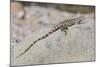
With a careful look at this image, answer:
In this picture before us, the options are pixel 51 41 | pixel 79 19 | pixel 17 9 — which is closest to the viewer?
pixel 17 9

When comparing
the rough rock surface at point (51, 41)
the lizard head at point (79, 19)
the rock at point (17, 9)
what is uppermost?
the rock at point (17, 9)

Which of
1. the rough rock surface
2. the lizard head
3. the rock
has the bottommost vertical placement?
the rough rock surface

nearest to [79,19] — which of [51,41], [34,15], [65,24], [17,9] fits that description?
[65,24]

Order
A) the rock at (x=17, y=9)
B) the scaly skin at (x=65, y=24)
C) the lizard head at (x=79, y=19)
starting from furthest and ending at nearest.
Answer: the lizard head at (x=79, y=19)
the scaly skin at (x=65, y=24)
the rock at (x=17, y=9)

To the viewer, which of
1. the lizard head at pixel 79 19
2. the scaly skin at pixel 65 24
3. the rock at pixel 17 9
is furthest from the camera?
the lizard head at pixel 79 19

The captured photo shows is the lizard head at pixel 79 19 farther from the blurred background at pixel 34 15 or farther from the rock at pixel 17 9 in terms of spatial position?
the rock at pixel 17 9

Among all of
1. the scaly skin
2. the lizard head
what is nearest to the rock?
the scaly skin

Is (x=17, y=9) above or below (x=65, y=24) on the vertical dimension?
above

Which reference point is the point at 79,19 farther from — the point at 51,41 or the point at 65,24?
the point at 51,41

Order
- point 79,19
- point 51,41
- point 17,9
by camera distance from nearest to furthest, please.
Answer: point 17,9, point 51,41, point 79,19

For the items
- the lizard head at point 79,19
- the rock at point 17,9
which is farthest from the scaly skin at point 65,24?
the rock at point 17,9

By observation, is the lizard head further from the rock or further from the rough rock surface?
the rock

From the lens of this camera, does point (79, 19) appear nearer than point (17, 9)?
No
